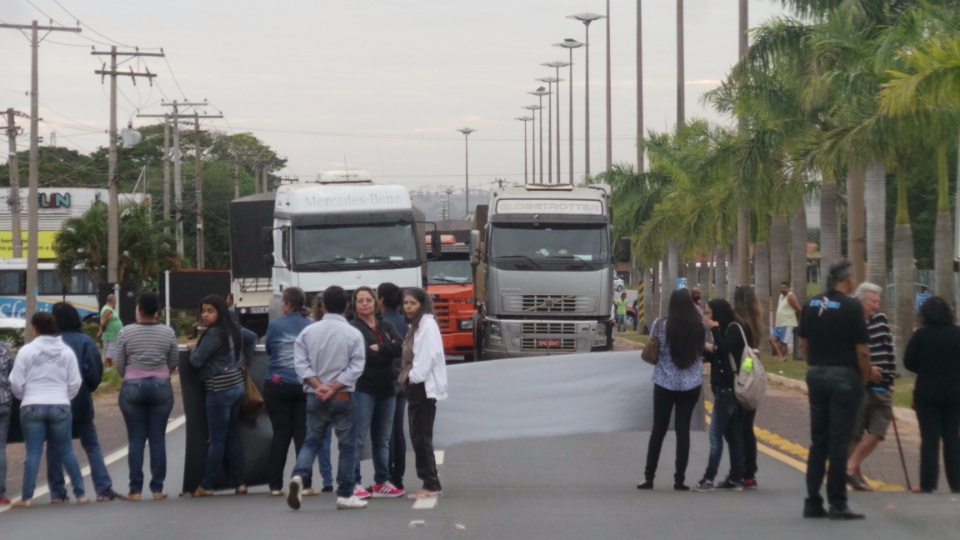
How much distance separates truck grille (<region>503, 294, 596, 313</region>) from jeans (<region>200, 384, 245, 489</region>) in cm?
1530

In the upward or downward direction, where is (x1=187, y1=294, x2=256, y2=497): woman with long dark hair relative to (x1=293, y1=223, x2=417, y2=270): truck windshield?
downward

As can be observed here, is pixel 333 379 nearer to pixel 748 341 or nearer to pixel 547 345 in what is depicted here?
pixel 748 341

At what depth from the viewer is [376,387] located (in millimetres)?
11148

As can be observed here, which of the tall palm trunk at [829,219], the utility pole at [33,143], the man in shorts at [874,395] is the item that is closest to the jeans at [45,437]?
the man in shorts at [874,395]

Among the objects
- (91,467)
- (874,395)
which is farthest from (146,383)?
(874,395)

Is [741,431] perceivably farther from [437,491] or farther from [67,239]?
[67,239]

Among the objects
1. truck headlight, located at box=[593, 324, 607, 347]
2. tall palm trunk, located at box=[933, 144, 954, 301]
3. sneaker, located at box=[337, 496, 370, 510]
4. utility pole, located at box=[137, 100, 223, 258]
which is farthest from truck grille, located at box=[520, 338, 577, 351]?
utility pole, located at box=[137, 100, 223, 258]

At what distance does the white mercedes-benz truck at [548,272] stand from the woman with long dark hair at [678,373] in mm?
15082

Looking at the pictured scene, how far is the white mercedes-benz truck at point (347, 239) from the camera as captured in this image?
24.3m

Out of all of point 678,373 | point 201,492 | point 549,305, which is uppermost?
point 549,305

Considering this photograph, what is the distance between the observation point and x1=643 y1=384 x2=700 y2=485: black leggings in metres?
11.5

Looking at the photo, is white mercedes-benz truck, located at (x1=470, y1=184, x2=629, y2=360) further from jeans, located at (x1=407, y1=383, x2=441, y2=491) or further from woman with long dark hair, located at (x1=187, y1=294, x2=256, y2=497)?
jeans, located at (x1=407, y1=383, x2=441, y2=491)

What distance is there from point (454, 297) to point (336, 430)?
1915 centimetres

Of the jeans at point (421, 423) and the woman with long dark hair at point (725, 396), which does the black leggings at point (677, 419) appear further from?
the jeans at point (421, 423)
